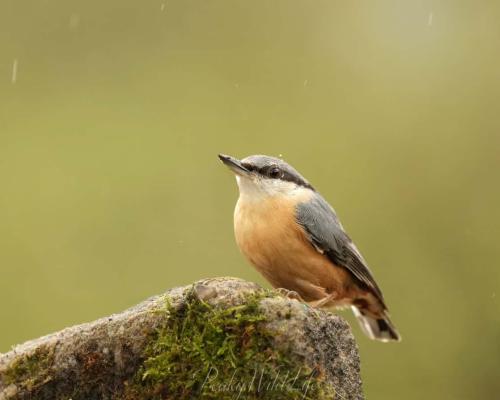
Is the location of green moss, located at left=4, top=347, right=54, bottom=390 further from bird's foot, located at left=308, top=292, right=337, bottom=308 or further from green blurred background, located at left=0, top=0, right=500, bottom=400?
green blurred background, located at left=0, top=0, right=500, bottom=400

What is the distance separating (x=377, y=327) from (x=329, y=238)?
4.62 ft

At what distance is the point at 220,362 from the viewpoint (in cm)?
343

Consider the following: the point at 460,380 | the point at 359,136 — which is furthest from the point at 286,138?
the point at 460,380

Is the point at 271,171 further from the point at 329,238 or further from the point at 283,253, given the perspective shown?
the point at 283,253

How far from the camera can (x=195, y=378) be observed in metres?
3.42

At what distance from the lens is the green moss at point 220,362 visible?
11.1ft

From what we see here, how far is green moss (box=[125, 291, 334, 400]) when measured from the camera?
11.1 ft

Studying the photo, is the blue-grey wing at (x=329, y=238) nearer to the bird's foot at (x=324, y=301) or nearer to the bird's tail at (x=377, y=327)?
the bird's foot at (x=324, y=301)

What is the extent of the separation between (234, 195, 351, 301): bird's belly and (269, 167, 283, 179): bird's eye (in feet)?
1.05

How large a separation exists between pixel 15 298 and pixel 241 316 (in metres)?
6.59

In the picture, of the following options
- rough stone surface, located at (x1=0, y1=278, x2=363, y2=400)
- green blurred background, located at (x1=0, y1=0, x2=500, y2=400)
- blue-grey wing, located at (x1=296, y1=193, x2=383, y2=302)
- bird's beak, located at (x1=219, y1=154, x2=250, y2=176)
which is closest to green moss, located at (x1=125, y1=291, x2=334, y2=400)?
rough stone surface, located at (x1=0, y1=278, x2=363, y2=400)

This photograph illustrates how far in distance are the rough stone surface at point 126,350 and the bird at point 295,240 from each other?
1.26 metres

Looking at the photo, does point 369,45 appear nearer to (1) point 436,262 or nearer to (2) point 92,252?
(1) point 436,262

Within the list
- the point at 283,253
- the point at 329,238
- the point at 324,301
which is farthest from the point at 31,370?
the point at 329,238
